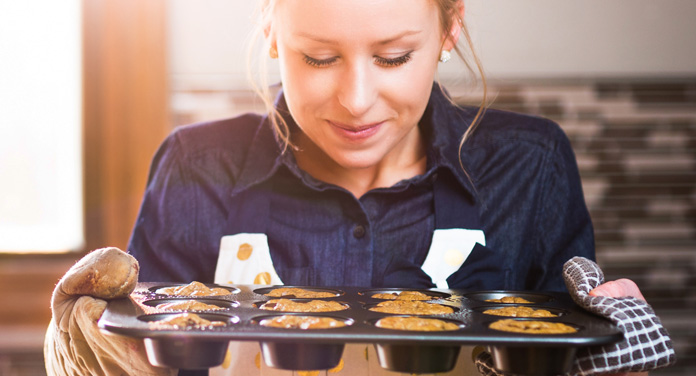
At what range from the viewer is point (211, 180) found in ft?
5.65

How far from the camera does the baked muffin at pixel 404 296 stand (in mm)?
1310

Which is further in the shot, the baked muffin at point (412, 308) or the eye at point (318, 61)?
the eye at point (318, 61)

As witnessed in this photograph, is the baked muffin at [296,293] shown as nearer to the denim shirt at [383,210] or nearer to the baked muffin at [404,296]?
the baked muffin at [404,296]

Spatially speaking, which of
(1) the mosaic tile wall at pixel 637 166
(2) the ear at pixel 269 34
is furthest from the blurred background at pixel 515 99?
(2) the ear at pixel 269 34

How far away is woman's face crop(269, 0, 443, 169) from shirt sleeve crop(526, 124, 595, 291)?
490mm

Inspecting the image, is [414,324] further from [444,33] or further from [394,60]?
[444,33]


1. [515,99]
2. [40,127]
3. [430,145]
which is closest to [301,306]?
[430,145]

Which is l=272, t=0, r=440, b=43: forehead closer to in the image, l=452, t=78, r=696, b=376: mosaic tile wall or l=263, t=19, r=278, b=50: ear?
l=263, t=19, r=278, b=50: ear

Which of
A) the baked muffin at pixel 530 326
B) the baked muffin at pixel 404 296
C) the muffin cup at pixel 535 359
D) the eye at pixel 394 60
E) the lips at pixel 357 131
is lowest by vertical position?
the muffin cup at pixel 535 359

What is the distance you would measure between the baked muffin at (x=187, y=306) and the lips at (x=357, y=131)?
1.44ft

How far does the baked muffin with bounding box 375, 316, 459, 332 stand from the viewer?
105 cm

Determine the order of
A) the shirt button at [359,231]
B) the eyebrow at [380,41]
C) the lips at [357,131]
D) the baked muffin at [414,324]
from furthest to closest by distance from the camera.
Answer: the shirt button at [359,231] → the lips at [357,131] → the eyebrow at [380,41] → the baked muffin at [414,324]

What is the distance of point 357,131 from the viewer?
1.39 m

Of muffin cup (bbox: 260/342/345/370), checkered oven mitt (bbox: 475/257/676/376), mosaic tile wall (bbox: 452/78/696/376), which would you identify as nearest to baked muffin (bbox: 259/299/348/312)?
muffin cup (bbox: 260/342/345/370)
